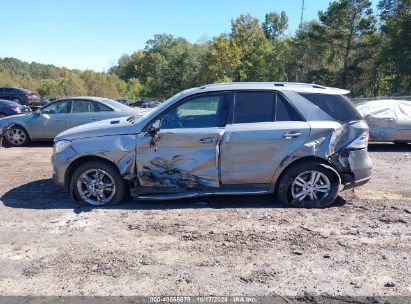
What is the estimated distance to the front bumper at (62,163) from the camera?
20.0 feet

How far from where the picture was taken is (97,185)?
20.2 ft

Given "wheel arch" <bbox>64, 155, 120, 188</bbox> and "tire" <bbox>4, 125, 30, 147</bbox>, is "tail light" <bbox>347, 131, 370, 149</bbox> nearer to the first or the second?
"wheel arch" <bbox>64, 155, 120, 188</bbox>

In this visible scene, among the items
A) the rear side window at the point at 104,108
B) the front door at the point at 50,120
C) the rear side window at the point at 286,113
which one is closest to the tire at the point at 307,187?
the rear side window at the point at 286,113

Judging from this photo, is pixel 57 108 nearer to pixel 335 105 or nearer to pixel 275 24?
pixel 335 105

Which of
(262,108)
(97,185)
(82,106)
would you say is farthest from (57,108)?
(262,108)

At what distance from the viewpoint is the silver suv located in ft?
19.4

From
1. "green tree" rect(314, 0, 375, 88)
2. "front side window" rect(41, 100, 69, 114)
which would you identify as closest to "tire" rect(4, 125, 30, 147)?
"front side window" rect(41, 100, 69, 114)

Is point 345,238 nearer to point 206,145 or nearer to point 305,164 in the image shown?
point 305,164

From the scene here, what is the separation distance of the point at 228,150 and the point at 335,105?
1725 millimetres

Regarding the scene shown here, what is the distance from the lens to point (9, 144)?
12.6 m

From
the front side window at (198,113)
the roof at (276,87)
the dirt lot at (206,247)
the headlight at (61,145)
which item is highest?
the roof at (276,87)

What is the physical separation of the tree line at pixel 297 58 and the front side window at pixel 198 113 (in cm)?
4063

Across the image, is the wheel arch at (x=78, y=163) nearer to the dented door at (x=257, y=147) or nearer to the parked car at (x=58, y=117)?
the dented door at (x=257, y=147)

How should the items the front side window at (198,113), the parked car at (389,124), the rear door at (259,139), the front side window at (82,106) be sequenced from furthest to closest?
1. the front side window at (82,106)
2. the parked car at (389,124)
3. the front side window at (198,113)
4. the rear door at (259,139)
